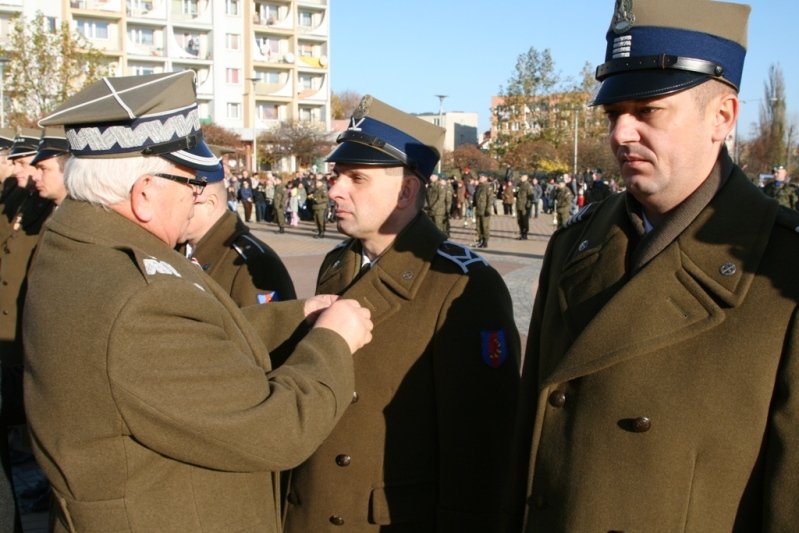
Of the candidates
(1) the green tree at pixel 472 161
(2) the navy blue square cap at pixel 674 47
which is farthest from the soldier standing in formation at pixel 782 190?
(1) the green tree at pixel 472 161

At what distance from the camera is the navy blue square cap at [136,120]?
2197 mm

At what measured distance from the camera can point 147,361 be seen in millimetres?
1945

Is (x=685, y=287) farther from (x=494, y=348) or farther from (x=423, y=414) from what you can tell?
(x=423, y=414)

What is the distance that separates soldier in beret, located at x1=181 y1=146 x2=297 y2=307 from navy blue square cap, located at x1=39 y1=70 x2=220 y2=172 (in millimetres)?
1688

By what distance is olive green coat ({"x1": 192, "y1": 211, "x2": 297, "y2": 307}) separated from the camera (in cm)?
412

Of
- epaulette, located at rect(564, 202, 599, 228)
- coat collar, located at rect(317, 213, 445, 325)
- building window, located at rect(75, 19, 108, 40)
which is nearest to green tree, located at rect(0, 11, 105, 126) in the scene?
coat collar, located at rect(317, 213, 445, 325)

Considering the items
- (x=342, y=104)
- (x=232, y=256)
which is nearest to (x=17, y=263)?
(x=232, y=256)

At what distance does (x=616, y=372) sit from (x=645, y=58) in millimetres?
813

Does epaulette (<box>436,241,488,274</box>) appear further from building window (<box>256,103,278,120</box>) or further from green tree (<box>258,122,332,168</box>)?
building window (<box>256,103,278,120</box>)

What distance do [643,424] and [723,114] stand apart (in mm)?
834

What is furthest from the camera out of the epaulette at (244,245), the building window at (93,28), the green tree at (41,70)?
the building window at (93,28)

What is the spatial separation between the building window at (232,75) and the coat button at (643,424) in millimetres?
68162

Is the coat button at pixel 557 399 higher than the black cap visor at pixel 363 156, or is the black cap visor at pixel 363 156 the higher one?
the black cap visor at pixel 363 156

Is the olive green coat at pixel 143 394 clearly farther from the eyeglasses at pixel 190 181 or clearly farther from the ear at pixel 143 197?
the eyeglasses at pixel 190 181
